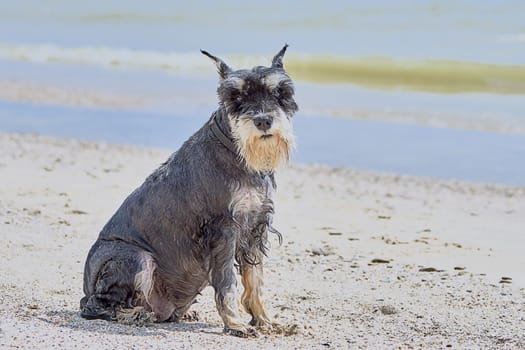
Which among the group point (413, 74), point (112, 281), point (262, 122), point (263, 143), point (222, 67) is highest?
point (413, 74)

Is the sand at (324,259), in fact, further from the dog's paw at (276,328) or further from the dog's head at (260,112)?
the dog's head at (260,112)

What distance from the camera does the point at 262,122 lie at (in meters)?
7.78

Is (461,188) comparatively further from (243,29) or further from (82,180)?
(243,29)

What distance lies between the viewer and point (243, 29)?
36.9 metres

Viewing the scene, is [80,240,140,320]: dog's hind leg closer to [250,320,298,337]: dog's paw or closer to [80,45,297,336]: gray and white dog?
[80,45,297,336]: gray and white dog

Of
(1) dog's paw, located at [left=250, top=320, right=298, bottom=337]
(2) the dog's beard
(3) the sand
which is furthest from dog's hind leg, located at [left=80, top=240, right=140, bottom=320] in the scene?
(2) the dog's beard

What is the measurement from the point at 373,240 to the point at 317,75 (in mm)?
20069

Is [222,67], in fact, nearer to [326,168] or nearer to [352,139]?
[326,168]

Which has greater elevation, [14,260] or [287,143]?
[287,143]

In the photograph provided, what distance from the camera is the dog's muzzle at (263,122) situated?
7.78 m

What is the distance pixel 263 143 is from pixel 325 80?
23.8 m

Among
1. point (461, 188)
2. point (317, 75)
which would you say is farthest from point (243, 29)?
point (461, 188)

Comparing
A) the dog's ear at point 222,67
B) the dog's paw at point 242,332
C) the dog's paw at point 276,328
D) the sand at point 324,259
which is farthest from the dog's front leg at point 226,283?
the dog's ear at point 222,67

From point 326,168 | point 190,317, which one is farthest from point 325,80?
point 190,317
